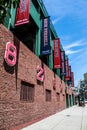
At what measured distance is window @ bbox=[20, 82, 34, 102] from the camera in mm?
10742

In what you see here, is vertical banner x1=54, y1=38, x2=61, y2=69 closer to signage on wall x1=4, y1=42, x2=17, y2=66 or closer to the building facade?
the building facade

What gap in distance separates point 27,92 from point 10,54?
362cm

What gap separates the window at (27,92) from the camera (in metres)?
10.7

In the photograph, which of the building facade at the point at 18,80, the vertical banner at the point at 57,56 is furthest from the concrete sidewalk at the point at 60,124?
the vertical banner at the point at 57,56

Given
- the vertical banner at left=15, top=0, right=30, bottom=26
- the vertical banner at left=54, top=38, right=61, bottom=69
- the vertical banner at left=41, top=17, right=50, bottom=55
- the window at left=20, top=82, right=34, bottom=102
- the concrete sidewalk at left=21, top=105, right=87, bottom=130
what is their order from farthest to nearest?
1. the vertical banner at left=54, top=38, right=61, bottom=69
2. the vertical banner at left=41, top=17, right=50, bottom=55
3. the vertical banner at left=15, top=0, right=30, bottom=26
4. the window at left=20, top=82, right=34, bottom=102
5. the concrete sidewalk at left=21, top=105, right=87, bottom=130

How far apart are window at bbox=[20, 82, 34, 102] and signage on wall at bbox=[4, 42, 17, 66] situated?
2.15m

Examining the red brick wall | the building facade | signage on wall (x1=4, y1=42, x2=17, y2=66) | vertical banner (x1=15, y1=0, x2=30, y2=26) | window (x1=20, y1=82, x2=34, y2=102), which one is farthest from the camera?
vertical banner (x1=15, y1=0, x2=30, y2=26)

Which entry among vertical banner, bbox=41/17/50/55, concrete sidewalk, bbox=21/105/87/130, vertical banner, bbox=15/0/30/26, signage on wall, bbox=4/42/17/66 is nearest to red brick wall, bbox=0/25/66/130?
signage on wall, bbox=4/42/17/66

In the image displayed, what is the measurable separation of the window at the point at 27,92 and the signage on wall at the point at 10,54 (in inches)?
84.5

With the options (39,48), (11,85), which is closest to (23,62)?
(11,85)

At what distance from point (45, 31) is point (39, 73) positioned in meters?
4.99

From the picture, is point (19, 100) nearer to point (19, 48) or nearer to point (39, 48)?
point (19, 48)

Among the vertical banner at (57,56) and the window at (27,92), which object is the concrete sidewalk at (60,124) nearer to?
the window at (27,92)

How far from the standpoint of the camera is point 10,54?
29.8 ft
